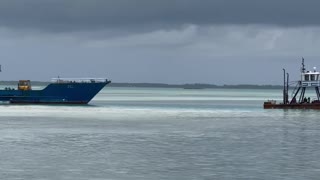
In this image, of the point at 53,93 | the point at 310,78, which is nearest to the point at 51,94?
the point at 53,93

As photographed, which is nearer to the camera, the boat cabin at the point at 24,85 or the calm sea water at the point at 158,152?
the calm sea water at the point at 158,152

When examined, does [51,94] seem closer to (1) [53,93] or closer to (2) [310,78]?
(1) [53,93]

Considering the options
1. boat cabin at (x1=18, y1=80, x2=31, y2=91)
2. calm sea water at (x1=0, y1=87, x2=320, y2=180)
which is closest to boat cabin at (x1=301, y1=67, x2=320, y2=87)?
calm sea water at (x1=0, y1=87, x2=320, y2=180)

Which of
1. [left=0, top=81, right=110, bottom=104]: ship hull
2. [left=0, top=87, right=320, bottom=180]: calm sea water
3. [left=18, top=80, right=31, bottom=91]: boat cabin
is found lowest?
[left=0, top=87, right=320, bottom=180]: calm sea water

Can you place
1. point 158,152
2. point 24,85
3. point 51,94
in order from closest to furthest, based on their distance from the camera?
point 158,152 < point 51,94 < point 24,85

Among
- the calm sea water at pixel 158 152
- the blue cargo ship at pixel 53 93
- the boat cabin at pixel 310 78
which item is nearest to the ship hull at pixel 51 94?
the blue cargo ship at pixel 53 93

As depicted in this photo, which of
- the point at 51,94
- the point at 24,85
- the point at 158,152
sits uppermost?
the point at 24,85

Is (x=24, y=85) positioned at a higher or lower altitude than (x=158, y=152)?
higher

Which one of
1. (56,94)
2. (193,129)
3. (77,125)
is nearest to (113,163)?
(193,129)

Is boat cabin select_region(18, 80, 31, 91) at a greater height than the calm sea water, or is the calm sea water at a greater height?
boat cabin select_region(18, 80, 31, 91)

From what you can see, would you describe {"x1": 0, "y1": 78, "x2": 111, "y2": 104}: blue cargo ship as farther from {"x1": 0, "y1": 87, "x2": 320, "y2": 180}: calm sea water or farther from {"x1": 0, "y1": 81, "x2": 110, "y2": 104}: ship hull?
{"x1": 0, "y1": 87, "x2": 320, "y2": 180}: calm sea water

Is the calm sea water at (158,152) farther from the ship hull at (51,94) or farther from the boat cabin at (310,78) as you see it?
the ship hull at (51,94)

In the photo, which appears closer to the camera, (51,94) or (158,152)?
(158,152)

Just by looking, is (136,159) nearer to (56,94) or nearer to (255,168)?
(255,168)
